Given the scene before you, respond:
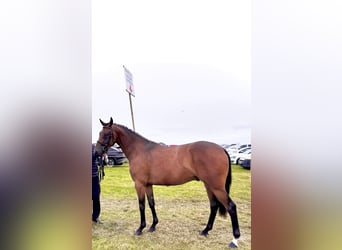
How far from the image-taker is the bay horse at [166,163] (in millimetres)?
1371

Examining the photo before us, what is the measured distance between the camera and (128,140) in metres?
1.39

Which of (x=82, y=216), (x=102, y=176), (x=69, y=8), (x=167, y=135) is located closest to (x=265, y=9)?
(x=167, y=135)

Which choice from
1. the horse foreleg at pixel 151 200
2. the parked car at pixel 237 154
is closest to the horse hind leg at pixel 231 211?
the parked car at pixel 237 154

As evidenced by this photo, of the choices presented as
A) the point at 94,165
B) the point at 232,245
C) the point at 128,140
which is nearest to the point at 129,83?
the point at 128,140

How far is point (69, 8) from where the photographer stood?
47.5 inches

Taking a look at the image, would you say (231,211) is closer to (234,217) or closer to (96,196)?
(234,217)

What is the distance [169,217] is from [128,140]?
1.33ft

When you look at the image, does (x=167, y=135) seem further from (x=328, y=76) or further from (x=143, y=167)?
(x=328, y=76)

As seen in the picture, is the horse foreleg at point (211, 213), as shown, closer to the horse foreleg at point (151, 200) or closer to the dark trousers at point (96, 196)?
the horse foreleg at point (151, 200)

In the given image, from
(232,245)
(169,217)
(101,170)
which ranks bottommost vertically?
(232,245)

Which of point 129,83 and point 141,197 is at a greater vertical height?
point 129,83

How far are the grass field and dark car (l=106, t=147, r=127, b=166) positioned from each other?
0.10 feet

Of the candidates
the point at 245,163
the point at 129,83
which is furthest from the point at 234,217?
the point at 129,83

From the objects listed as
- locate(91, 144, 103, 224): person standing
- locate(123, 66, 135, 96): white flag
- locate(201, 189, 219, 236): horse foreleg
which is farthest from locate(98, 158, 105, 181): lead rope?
locate(201, 189, 219, 236): horse foreleg
